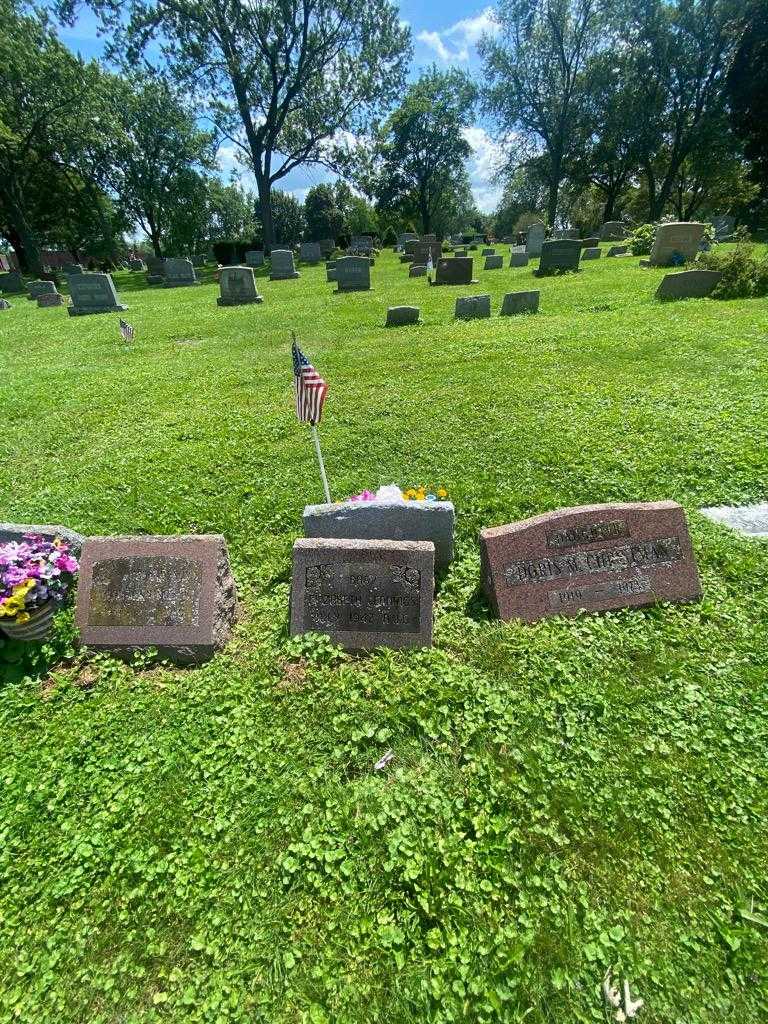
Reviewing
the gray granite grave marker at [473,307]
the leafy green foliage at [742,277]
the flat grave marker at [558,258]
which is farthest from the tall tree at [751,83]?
the gray granite grave marker at [473,307]

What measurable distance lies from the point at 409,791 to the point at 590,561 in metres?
2.02

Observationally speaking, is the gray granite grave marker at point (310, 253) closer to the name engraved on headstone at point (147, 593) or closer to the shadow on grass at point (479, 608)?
the name engraved on headstone at point (147, 593)

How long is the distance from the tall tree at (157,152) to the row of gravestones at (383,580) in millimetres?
A: 43552

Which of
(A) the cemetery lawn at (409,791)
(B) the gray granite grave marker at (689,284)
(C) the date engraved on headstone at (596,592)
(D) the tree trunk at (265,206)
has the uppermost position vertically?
(D) the tree trunk at (265,206)

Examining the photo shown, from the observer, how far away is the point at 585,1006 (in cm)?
189

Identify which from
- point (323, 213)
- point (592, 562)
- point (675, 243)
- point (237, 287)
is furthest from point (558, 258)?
point (323, 213)

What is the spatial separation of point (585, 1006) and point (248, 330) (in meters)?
14.3

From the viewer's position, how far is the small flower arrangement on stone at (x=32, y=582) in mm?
3375

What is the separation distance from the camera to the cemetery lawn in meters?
2.00

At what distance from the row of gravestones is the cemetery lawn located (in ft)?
0.56

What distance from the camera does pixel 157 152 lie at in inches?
1615

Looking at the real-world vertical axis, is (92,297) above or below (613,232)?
below

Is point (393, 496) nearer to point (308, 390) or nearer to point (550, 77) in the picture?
point (308, 390)

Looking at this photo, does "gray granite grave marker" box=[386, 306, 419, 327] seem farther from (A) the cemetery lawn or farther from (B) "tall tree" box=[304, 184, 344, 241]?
(B) "tall tree" box=[304, 184, 344, 241]
